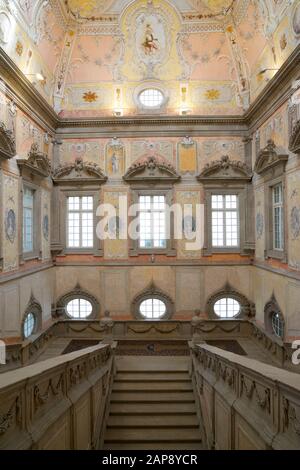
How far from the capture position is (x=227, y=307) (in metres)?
13.7

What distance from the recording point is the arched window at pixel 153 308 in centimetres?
1376

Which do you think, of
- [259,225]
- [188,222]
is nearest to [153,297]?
[188,222]

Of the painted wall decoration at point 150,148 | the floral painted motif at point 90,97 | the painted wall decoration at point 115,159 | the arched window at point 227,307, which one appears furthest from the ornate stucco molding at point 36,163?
the arched window at point 227,307

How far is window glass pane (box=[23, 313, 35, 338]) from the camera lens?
36.7 ft

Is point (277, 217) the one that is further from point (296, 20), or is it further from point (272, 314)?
point (296, 20)

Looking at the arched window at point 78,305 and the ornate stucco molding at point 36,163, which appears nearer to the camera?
the ornate stucco molding at point 36,163

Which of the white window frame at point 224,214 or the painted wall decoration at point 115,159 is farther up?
the painted wall decoration at point 115,159

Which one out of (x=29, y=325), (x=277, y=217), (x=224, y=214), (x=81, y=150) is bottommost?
(x=29, y=325)

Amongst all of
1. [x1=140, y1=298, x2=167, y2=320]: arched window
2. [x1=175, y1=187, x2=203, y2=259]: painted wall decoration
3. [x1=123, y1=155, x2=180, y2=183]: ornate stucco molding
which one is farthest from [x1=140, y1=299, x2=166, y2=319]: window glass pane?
[x1=123, y1=155, x2=180, y2=183]: ornate stucco molding

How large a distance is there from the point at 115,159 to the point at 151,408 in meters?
9.58

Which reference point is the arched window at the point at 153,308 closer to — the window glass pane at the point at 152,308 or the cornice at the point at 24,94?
the window glass pane at the point at 152,308

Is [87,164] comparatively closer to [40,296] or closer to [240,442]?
[40,296]

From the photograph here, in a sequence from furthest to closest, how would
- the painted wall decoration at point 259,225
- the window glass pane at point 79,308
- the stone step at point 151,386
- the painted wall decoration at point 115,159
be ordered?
1. the painted wall decoration at point 115,159
2. the window glass pane at point 79,308
3. the painted wall decoration at point 259,225
4. the stone step at point 151,386

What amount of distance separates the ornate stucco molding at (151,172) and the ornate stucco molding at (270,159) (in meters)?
3.31
